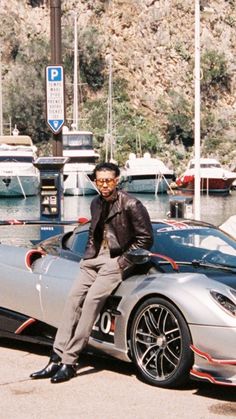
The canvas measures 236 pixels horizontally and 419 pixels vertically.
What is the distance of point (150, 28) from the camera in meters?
78.1

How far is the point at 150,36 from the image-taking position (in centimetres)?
7769

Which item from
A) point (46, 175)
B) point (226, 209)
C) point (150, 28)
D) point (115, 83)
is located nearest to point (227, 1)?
point (150, 28)

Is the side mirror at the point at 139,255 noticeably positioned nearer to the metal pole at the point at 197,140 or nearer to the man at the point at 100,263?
the man at the point at 100,263

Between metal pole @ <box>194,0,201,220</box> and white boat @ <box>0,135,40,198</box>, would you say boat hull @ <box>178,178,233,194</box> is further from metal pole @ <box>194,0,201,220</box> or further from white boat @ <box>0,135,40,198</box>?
metal pole @ <box>194,0,201,220</box>

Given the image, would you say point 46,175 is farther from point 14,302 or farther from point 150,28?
point 150,28

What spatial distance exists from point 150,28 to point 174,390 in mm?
74147

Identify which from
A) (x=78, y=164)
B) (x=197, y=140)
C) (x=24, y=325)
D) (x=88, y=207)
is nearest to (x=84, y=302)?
(x=24, y=325)

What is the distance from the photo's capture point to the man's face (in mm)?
6508

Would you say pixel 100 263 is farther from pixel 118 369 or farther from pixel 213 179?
pixel 213 179

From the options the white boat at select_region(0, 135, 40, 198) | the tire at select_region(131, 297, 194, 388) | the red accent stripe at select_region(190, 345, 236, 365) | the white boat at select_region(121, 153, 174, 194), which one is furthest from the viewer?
the white boat at select_region(121, 153, 174, 194)

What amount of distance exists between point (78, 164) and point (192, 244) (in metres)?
44.5

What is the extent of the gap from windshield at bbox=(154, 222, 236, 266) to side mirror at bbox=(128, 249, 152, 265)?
58 cm

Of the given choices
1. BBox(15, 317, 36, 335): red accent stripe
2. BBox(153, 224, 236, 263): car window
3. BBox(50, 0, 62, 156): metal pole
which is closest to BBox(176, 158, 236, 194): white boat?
BBox(50, 0, 62, 156): metal pole

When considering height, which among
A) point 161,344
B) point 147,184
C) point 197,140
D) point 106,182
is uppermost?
point 106,182
